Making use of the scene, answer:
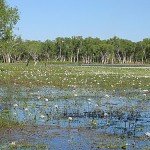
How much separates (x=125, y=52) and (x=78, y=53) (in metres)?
17.8

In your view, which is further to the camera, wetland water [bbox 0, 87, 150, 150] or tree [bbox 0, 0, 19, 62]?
tree [bbox 0, 0, 19, 62]

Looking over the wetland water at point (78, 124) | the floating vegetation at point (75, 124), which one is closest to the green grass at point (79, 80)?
the wetland water at point (78, 124)

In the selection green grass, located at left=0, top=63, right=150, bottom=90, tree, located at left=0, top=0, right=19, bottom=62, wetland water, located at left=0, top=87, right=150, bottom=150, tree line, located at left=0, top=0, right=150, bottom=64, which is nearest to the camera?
wetland water, located at left=0, top=87, right=150, bottom=150

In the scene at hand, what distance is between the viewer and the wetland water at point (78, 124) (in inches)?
442

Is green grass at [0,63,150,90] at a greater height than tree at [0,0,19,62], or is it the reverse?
tree at [0,0,19,62]

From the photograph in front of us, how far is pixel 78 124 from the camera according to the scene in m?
14.1

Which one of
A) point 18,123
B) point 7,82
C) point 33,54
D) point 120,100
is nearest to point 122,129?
point 18,123

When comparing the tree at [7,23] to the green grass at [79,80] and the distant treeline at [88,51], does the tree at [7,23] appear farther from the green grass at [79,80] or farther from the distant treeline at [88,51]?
the distant treeline at [88,51]

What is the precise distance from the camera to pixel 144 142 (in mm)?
11469

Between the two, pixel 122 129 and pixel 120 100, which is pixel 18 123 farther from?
pixel 120 100

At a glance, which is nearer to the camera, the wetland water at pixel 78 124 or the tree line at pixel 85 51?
the wetland water at pixel 78 124

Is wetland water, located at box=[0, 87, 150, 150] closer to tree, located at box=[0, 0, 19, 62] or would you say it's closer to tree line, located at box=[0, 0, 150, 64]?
tree, located at box=[0, 0, 19, 62]

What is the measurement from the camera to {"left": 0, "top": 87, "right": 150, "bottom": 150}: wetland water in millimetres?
11227

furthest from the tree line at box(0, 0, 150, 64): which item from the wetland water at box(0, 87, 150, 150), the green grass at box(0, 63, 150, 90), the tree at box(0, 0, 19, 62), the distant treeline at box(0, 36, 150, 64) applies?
the wetland water at box(0, 87, 150, 150)
